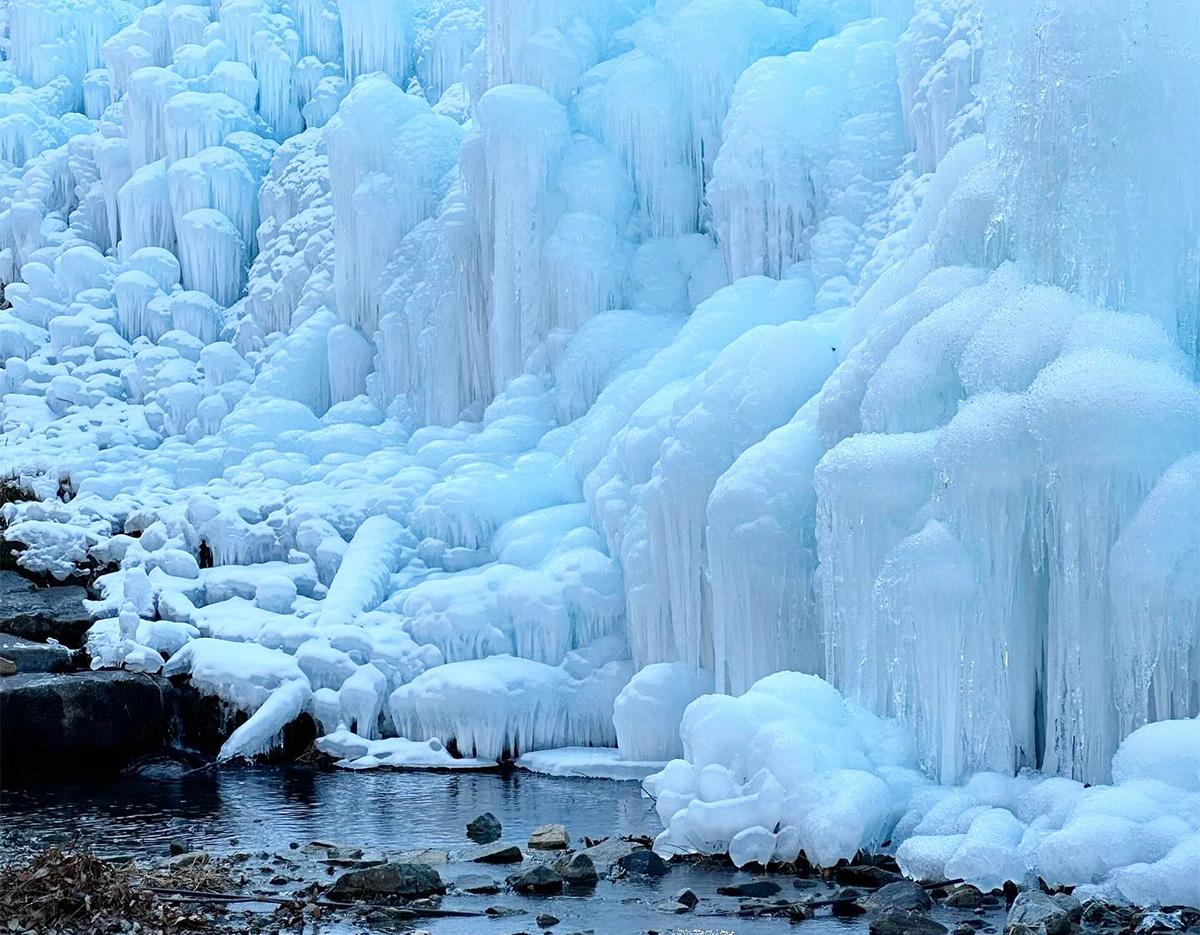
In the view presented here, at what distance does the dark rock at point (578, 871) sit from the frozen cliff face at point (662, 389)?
2.30ft

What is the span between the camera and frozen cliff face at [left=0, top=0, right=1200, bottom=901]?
34.8ft

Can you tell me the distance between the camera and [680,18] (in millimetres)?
20062

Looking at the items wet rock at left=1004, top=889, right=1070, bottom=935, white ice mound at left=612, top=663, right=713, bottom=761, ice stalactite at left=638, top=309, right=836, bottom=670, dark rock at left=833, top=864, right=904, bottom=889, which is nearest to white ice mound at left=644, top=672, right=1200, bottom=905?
dark rock at left=833, top=864, right=904, bottom=889

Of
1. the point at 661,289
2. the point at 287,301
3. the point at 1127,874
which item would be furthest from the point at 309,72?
the point at 1127,874

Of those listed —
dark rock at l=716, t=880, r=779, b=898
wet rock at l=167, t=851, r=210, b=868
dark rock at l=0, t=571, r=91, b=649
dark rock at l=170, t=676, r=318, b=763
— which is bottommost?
dark rock at l=716, t=880, r=779, b=898

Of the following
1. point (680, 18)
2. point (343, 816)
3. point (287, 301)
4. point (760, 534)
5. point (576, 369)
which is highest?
point (680, 18)

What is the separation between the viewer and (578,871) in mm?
10430

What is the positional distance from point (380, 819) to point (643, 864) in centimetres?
302

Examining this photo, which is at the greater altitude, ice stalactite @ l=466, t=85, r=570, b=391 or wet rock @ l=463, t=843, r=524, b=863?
ice stalactite @ l=466, t=85, r=570, b=391

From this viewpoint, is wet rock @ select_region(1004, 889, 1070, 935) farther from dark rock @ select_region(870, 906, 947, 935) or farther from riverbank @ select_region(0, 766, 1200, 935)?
dark rock @ select_region(870, 906, 947, 935)

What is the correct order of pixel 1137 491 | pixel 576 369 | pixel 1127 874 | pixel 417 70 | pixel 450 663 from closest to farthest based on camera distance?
pixel 1127 874 < pixel 1137 491 < pixel 450 663 < pixel 576 369 < pixel 417 70

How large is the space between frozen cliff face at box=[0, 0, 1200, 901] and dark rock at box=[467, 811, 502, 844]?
154 cm

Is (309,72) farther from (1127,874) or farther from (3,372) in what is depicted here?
(1127,874)

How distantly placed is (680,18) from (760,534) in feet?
28.9
